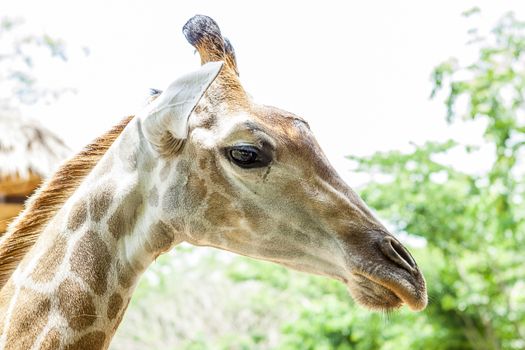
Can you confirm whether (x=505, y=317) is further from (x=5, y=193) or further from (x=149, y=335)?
(x=149, y=335)

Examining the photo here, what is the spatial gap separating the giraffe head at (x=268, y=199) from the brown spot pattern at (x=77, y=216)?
191 mm

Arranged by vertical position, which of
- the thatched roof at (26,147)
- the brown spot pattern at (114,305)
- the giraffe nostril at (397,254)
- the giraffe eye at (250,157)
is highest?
the giraffe eye at (250,157)

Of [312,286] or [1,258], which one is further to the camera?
[312,286]

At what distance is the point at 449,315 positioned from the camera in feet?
26.7

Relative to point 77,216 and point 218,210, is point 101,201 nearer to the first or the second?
point 77,216

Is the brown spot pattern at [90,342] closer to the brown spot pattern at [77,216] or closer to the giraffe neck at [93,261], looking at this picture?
the giraffe neck at [93,261]

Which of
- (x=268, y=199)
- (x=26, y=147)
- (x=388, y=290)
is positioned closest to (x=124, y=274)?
(x=268, y=199)

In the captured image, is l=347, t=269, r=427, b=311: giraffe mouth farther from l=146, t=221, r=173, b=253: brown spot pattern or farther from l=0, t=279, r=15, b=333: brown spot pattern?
l=0, t=279, r=15, b=333: brown spot pattern

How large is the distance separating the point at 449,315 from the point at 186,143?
7.02m

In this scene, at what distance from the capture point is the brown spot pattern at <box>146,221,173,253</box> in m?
1.75

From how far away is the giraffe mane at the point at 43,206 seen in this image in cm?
188

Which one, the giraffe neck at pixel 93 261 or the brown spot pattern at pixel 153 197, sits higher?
the brown spot pattern at pixel 153 197

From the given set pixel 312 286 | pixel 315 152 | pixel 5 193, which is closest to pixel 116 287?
pixel 315 152

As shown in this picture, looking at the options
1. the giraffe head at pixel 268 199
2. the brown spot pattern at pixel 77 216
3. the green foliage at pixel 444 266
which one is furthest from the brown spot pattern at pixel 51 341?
the green foliage at pixel 444 266
